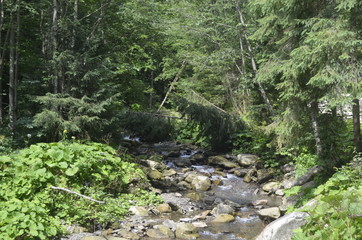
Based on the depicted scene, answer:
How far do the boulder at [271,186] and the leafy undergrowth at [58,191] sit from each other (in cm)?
356

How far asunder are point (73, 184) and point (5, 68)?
8297 mm

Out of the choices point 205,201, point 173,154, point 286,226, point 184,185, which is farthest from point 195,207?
point 173,154

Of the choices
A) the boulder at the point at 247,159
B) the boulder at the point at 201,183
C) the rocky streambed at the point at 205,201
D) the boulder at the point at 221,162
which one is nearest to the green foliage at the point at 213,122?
A: the rocky streambed at the point at 205,201

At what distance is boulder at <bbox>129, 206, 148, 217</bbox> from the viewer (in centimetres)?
679

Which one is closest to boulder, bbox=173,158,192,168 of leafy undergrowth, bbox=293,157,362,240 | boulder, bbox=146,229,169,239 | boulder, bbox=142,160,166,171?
boulder, bbox=142,160,166,171

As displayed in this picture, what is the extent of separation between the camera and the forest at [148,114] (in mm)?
5391

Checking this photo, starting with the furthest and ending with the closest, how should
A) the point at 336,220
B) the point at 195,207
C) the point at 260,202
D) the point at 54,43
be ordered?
the point at 54,43 < the point at 260,202 < the point at 195,207 < the point at 336,220

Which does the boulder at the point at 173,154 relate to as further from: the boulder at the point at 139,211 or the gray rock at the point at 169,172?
the boulder at the point at 139,211

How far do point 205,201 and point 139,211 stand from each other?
2.25m

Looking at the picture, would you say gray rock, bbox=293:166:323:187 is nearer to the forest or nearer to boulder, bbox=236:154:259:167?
the forest

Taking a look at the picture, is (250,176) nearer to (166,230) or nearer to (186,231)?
(186,231)

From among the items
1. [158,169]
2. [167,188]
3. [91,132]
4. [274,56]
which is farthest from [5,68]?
[274,56]

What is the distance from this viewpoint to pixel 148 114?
1293 cm

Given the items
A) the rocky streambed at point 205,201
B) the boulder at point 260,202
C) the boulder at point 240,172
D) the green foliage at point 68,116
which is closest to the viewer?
the rocky streambed at point 205,201
